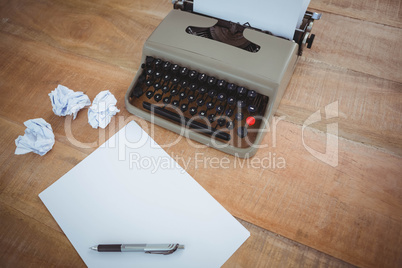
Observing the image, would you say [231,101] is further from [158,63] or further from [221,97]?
[158,63]

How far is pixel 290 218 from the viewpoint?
2.91 ft

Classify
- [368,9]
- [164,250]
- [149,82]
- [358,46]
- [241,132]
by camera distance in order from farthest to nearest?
[368,9] < [358,46] < [149,82] < [241,132] < [164,250]

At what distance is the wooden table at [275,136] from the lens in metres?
0.86

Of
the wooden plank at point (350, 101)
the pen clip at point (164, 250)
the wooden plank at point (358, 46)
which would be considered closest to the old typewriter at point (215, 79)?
the wooden plank at point (350, 101)

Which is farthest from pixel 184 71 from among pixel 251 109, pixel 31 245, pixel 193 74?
pixel 31 245

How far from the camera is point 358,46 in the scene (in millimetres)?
1227

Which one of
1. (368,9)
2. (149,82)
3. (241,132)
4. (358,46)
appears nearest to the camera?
(241,132)

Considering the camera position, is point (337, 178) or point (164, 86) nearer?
point (337, 178)

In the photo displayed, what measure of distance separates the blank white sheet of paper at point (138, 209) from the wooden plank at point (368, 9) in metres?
0.93

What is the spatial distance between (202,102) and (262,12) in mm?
339

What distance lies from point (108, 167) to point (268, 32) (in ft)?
2.16

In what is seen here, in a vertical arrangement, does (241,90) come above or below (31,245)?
above

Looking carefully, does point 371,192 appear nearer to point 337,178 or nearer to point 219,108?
point 337,178

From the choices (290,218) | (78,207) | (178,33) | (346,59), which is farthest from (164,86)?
(346,59)
